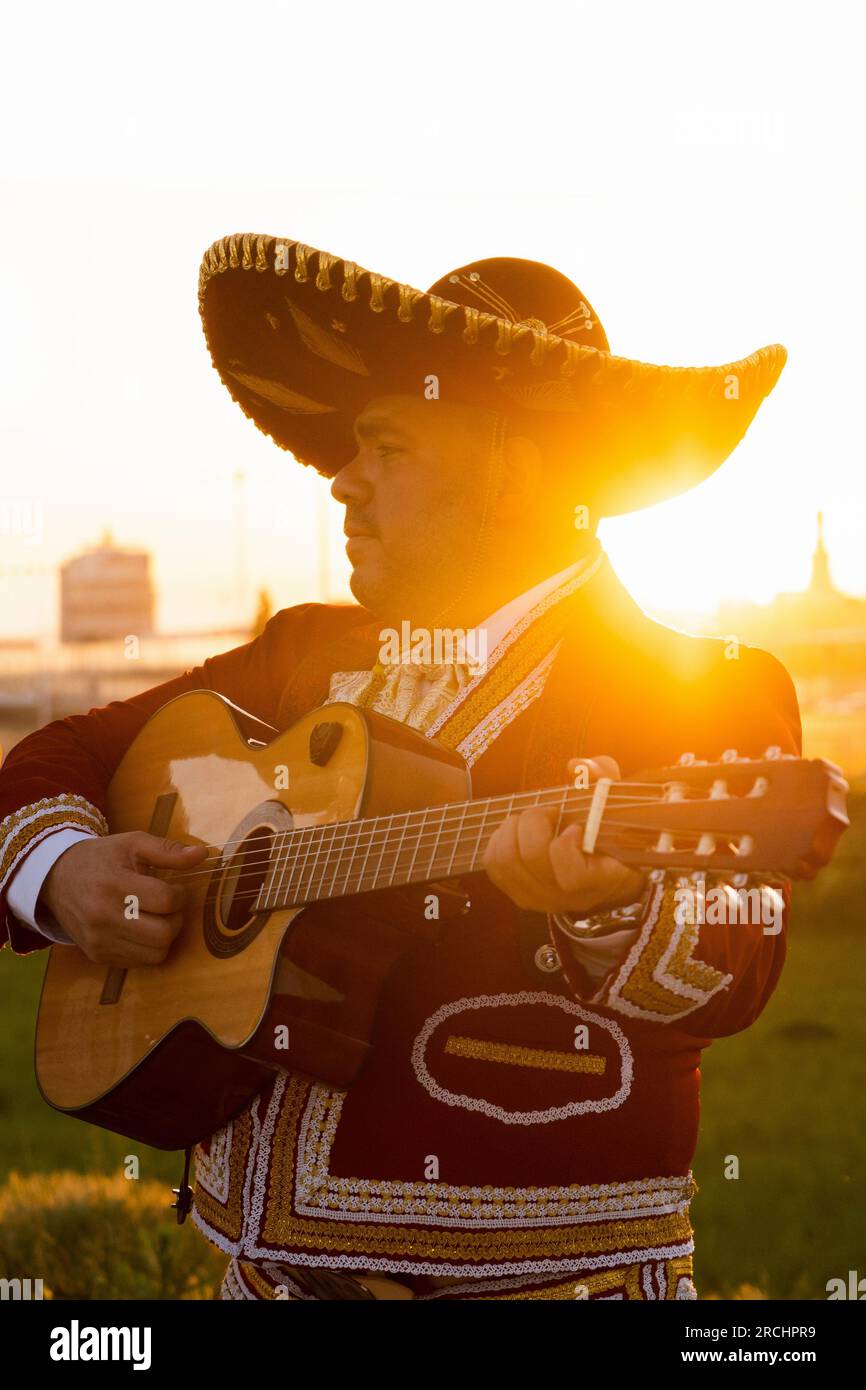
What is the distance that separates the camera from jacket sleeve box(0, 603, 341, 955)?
2.98 metres

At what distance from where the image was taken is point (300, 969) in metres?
2.43

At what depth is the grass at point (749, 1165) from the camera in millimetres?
4328

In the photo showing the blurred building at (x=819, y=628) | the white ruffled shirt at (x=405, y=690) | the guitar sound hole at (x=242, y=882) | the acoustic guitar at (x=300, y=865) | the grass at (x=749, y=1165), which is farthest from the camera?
the blurred building at (x=819, y=628)

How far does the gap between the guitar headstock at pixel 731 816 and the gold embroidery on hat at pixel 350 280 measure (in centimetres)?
110

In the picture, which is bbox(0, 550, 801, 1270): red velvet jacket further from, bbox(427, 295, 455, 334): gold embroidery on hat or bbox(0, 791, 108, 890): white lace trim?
bbox(0, 791, 108, 890): white lace trim

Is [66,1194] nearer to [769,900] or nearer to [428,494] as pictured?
[428,494]

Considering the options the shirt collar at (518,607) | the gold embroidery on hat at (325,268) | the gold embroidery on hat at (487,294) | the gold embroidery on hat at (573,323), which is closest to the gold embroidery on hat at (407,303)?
the gold embroidery on hat at (325,268)

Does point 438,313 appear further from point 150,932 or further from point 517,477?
point 150,932

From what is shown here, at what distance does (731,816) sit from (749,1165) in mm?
3561

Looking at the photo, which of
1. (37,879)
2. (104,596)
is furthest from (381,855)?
(104,596)

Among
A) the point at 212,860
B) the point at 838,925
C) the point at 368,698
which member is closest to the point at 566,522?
the point at 368,698

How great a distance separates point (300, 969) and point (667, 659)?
0.83 meters

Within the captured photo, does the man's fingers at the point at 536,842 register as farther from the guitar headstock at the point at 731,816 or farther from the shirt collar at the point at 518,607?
the shirt collar at the point at 518,607

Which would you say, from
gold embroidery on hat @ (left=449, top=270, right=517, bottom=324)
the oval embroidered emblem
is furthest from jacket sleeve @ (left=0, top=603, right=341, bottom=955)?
the oval embroidered emblem
